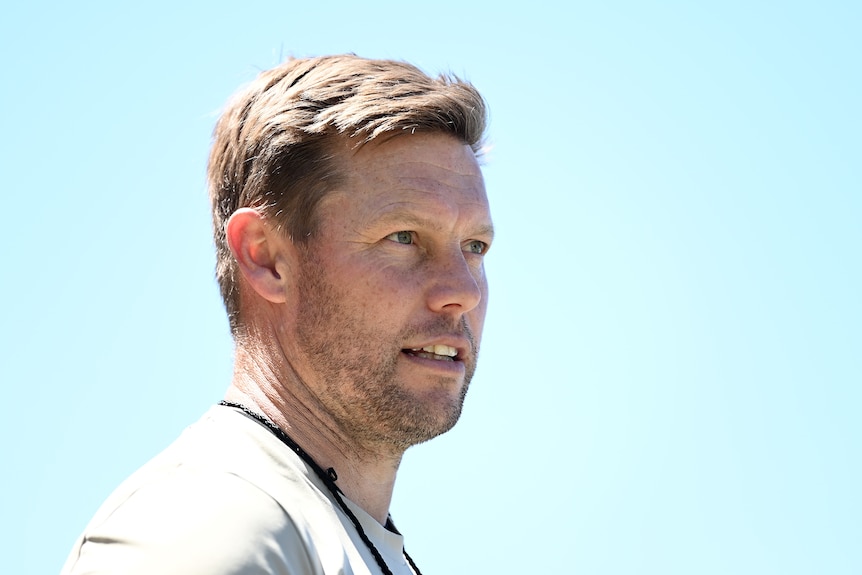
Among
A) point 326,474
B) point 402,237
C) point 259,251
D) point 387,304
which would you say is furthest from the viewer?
point 259,251

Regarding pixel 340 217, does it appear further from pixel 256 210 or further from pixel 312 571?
pixel 312 571

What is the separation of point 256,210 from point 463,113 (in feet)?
2.72

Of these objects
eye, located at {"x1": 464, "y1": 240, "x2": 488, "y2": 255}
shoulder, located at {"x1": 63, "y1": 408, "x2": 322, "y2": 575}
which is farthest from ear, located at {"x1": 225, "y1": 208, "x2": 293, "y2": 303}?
shoulder, located at {"x1": 63, "y1": 408, "x2": 322, "y2": 575}

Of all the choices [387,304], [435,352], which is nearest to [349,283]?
[387,304]

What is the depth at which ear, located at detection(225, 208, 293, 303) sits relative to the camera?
391 centimetres

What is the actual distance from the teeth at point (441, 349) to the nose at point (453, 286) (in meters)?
0.12

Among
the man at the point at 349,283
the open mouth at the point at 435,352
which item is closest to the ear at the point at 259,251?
the man at the point at 349,283

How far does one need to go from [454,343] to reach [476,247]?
450mm

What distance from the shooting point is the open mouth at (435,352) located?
3.81 meters

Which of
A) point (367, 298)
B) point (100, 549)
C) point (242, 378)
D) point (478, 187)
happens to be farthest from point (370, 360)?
point (100, 549)

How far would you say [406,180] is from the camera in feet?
12.7

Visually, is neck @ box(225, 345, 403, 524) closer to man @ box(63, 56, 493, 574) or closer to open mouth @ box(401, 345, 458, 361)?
man @ box(63, 56, 493, 574)

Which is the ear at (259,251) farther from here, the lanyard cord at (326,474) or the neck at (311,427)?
the lanyard cord at (326,474)

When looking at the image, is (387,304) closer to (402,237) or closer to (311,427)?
(402,237)
